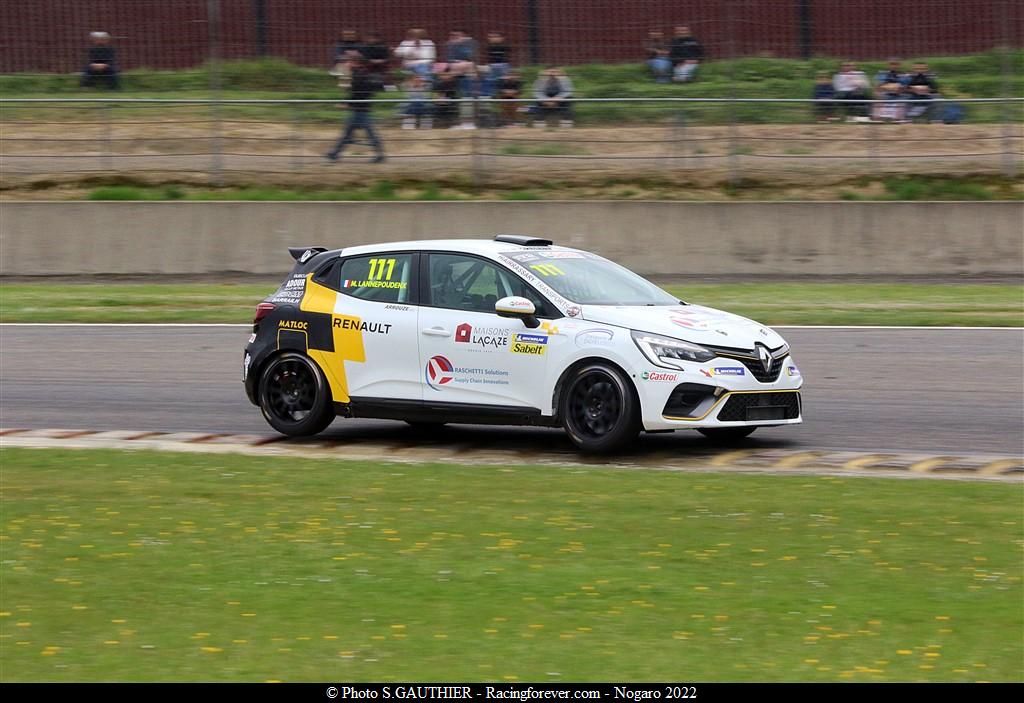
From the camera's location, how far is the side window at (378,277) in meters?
10.9

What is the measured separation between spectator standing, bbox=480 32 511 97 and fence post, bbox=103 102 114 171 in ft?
20.5

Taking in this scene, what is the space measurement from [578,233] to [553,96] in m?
2.80

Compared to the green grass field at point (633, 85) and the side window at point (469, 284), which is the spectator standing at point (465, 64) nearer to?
the green grass field at point (633, 85)

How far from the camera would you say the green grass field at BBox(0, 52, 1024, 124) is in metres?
22.6

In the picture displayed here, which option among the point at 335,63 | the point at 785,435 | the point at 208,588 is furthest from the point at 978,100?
the point at 208,588

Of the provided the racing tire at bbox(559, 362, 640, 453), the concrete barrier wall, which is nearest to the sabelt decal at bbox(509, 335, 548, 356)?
the racing tire at bbox(559, 362, 640, 453)

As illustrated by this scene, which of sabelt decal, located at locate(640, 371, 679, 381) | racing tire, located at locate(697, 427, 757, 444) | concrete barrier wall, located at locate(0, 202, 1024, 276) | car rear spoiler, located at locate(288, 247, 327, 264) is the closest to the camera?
sabelt decal, located at locate(640, 371, 679, 381)

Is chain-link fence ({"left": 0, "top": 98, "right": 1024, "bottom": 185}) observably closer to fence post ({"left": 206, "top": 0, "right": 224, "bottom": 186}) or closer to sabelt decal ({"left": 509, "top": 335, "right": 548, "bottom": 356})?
fence post ({"left": 206, "top": 0, "right": 224, "bottom": 186})

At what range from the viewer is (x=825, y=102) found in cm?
2284

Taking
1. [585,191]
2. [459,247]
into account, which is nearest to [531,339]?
[459,247]

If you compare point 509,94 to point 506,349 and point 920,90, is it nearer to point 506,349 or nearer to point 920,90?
point 920,90

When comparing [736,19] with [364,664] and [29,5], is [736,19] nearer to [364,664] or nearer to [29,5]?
[29,5]

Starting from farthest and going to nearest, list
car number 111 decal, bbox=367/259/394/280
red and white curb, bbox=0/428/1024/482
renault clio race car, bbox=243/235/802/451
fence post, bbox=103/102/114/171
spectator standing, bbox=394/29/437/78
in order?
fence post, bbox=103/102/114/171 → spectator standing, bbox=394/29/437/78 → car number 111 decal, bbox=367/259/394/280 → renault clio race car, bbox=243/235/802/451 → red and white curb, bbox=0/428/1024/482

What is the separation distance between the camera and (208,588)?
21.7 feet
